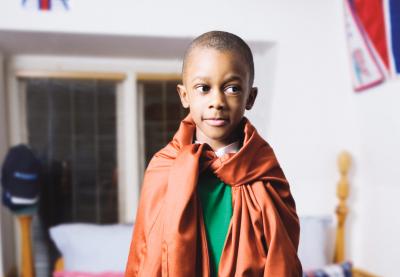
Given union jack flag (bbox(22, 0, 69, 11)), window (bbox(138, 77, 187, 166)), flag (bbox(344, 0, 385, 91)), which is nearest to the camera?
union jack flag (bbox(22, 0, 69, 11))

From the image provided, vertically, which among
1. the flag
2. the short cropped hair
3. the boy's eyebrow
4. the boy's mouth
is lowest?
the boy's mouth

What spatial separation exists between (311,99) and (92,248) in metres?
1.02

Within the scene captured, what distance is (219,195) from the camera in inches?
20.0

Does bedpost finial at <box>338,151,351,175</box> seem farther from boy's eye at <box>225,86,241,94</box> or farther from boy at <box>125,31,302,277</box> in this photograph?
boy's eye at <box>225,86,241,94</box>

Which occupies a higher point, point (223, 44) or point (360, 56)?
point (360, 56)

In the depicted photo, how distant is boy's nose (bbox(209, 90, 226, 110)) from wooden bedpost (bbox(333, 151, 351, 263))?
3.26ft

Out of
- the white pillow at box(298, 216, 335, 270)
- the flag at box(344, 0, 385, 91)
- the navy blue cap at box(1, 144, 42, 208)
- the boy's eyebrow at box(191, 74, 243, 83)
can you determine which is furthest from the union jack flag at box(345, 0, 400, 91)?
the navy blue cap at box(1, 144, 42, 208)

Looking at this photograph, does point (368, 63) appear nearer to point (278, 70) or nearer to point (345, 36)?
point (345, 36)

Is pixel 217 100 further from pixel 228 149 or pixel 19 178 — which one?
pixel 19 178

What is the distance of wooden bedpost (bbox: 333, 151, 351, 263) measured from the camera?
1298 mm

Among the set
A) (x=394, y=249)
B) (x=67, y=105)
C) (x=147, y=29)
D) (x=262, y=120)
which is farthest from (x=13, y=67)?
(x=394, y=249)

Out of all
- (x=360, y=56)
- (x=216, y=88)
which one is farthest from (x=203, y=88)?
(x=360, y=56)

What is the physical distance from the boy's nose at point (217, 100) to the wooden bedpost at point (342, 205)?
3.26 ft

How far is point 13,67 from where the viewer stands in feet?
4.36
